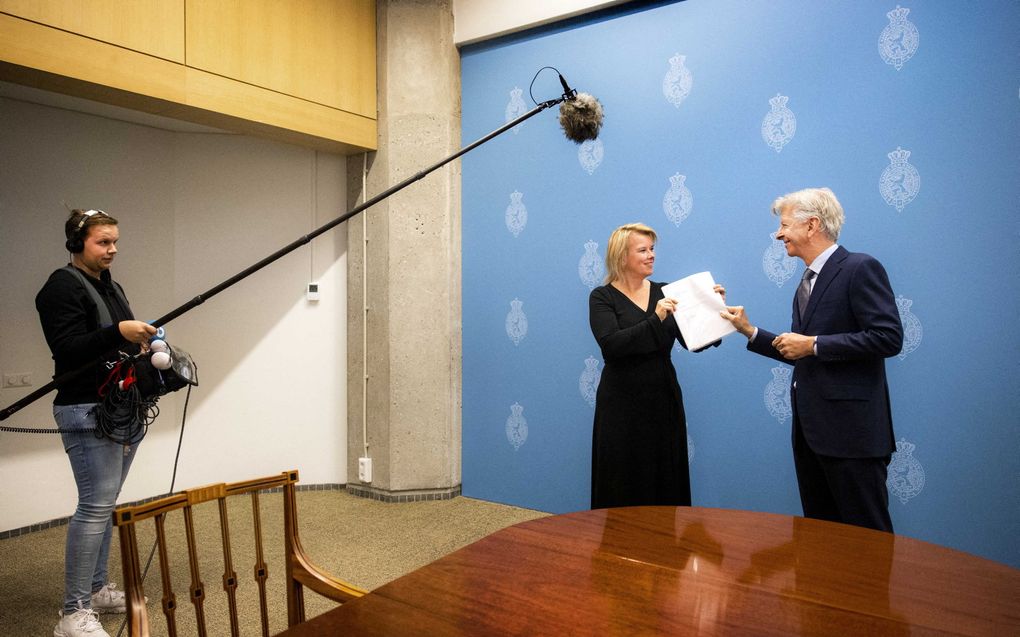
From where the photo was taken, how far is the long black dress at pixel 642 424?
107 inches

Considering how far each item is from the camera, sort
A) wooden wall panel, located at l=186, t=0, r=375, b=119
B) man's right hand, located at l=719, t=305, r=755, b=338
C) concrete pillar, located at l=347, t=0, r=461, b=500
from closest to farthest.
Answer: man's right hand, located at l=719, t=305, r=755, b=338 → wooden wall panel, located at l=186, t=0, r=375, b=119 → concrete pillar, located at l=347, t=0, r=461, b=500

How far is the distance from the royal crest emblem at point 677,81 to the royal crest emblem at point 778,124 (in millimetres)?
435

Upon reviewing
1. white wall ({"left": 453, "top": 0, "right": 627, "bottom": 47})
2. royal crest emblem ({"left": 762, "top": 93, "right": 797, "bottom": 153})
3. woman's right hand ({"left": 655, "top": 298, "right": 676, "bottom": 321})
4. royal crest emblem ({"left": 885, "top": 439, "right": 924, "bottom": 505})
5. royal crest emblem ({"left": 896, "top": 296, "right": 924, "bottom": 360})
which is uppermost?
white wall ({"left": 453, "top": 0, "right": 627, "bottom": 47})

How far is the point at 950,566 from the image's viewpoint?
135cm

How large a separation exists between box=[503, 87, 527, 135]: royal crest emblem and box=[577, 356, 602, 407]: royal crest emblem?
141 centimetres

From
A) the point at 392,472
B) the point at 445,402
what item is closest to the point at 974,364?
the point at 445,402

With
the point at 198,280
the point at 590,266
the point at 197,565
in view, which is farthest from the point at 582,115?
the point at 198,280

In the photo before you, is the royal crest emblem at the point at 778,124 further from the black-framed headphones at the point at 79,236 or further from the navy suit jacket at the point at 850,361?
the black-framed headphones at the point at 79,236

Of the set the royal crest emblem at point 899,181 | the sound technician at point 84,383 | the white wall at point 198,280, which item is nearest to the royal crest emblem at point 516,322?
the white wall at point 198,280

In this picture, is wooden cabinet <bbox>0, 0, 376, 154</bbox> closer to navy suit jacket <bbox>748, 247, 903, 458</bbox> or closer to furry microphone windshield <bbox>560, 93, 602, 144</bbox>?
furry microphone windshield <bbox>560, 93, 602, 144</bbox>

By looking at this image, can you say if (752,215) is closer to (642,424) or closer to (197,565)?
(642,424)

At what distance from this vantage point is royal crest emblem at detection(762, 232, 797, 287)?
10.7 feet

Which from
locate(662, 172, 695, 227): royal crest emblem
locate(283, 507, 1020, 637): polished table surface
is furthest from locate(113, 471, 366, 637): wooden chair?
locate(662, 172, 695, 227): royal crest emblem

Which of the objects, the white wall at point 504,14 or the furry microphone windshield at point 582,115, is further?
the white wall at point 504,14
